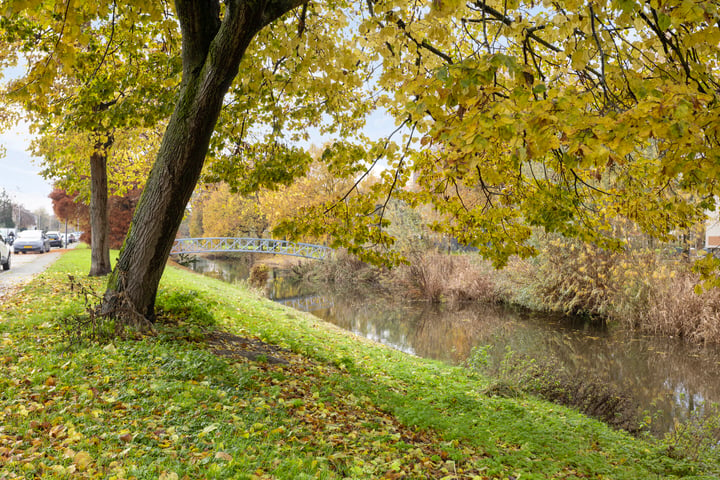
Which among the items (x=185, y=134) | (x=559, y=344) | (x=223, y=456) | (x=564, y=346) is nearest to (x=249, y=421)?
(x=223, y=456)

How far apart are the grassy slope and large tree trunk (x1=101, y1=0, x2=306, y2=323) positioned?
2.60 feet

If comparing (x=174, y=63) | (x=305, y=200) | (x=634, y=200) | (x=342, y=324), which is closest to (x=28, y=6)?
(x=174, y=63)

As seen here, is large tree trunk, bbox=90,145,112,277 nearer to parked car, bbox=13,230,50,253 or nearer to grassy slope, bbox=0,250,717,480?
grassy slope, bbox=0,250,717,480

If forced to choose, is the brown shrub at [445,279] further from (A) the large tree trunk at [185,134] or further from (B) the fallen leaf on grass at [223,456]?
(B) the fallen leaf on grass at [223,456]

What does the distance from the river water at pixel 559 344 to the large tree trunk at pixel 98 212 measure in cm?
763

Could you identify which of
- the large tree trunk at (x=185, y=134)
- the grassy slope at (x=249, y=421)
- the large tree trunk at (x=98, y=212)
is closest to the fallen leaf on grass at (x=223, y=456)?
the grassy slope at (x=249, y=421)

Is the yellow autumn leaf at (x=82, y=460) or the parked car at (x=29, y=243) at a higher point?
the parked car at (x=29, y=243)

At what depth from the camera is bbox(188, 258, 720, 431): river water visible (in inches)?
345

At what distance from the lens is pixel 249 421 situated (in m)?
3.84

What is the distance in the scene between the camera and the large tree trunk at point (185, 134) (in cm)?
499

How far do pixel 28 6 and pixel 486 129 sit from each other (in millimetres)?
3103

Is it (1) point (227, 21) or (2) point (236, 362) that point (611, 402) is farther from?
(1) point (227, 21)

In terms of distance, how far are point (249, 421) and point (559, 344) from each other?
10519 mm

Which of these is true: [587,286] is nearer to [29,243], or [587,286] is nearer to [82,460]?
[82,460]
